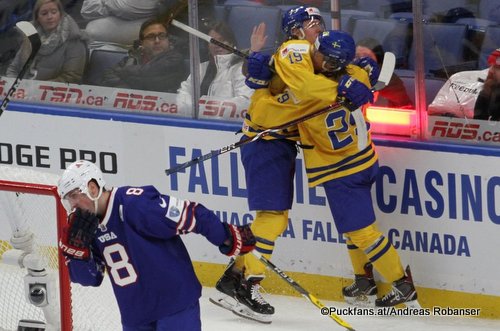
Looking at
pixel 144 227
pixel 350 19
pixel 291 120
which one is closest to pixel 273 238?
pixel 291 120

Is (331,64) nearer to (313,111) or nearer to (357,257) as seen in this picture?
(313,111)

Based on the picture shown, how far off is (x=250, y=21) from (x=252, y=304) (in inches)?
50.8

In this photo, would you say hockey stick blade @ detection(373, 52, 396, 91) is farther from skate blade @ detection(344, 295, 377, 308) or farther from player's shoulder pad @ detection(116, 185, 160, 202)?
player's shoulder pad @ detection(116, 185, 160, 202)

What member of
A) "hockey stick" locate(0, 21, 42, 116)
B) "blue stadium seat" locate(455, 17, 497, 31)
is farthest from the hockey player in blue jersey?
"hockey stick" locate(0, 21, 42, 116)

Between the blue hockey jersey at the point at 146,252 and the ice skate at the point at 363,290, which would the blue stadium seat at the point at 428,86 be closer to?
the ice skate at the point at 363,290

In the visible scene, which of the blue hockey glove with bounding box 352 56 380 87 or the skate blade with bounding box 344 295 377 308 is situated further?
the skate blade with bounding box 344 295 377 308

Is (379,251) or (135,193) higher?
(135,193)

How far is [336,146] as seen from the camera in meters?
6.36

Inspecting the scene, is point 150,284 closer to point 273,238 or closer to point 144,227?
point 144,227

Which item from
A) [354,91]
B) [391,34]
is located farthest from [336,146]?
[391,34]

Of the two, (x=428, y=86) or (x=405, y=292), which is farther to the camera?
(x=428, y=86)

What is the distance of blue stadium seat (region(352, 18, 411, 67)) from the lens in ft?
21.5

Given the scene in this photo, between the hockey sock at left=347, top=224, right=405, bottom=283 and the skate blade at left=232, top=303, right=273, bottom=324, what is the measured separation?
0.52 meters

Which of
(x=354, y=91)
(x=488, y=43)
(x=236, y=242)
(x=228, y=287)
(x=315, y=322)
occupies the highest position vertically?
(x=488, y=43)
